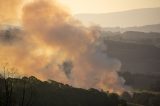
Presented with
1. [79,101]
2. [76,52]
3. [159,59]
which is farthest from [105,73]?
[159,59]

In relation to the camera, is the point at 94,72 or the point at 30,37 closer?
the point at 30,37

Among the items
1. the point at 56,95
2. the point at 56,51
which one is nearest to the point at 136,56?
the point at 56,51

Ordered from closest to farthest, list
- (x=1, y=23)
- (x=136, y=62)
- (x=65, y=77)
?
1. (x=1, y=23)
2. (x=65, y=77)
3. (x=136, y=62)

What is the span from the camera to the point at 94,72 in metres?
93.1

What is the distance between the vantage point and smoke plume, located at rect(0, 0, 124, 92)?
271ft

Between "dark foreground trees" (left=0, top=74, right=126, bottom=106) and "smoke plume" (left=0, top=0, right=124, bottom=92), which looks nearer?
"dark foreground trees" (left=0, top=74, right=126, bottom=106)

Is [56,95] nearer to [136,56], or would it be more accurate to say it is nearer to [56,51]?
[56,51]

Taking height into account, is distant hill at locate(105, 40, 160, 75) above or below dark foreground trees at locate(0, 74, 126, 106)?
above

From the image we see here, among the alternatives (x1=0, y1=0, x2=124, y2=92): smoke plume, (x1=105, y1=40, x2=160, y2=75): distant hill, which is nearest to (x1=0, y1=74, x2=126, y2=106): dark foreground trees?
(x1=0, y1=0, x2=124, y2=92): smoke plume

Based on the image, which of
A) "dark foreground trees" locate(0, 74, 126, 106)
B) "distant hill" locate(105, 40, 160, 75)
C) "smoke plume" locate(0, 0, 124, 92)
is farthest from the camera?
"distant hill" locate(105, 40, 160, 75)

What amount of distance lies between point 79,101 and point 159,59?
3532 inches

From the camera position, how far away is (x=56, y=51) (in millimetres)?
90250

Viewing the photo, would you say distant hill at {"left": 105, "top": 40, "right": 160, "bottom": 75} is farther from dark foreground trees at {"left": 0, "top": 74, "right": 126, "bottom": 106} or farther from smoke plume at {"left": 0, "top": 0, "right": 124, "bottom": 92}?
dark foreground trees at {"left": 0, "top": 74, "right": 126, "bottom": 106}

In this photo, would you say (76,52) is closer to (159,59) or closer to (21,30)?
(21,30)
